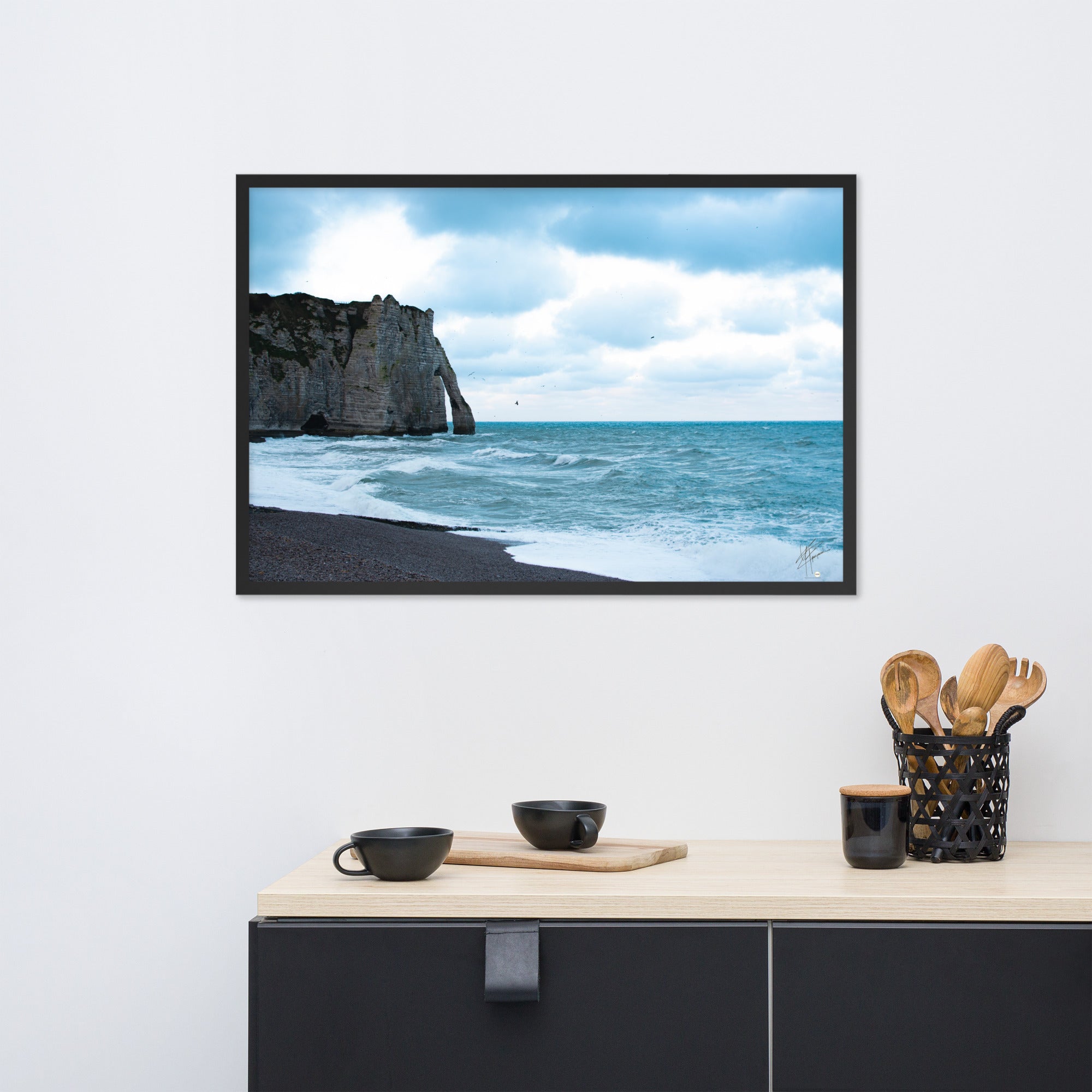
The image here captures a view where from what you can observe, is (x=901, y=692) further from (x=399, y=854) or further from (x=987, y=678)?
(x=399, y=854)

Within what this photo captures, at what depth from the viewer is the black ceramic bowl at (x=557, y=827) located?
1.36 m

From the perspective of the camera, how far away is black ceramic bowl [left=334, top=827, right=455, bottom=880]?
4.01 ft

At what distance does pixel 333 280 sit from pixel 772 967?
4.06ft

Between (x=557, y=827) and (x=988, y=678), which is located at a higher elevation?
(x=988, y=678)

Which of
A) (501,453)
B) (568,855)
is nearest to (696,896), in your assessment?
(568,855)

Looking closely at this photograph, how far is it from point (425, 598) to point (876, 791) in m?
0.76

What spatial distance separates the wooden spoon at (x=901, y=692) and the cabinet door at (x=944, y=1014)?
1.17 feet

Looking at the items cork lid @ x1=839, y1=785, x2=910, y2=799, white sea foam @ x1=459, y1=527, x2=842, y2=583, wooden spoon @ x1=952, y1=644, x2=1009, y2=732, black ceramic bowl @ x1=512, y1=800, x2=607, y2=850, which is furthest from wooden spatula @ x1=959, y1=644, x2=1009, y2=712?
black ceramic bowl @ x1=512, y1=800, x2=607, y2=850

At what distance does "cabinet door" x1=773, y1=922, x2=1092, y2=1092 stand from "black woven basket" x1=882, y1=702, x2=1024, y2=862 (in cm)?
22

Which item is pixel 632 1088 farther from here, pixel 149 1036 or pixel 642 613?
pixel 149 1036

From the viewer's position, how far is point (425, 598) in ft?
5.35

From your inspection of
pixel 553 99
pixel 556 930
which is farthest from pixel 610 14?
pixel 556 930

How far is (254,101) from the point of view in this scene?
164cm

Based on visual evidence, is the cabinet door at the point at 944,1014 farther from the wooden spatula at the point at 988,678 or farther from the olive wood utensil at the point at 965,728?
the wooden spatula at the point at 988,678
